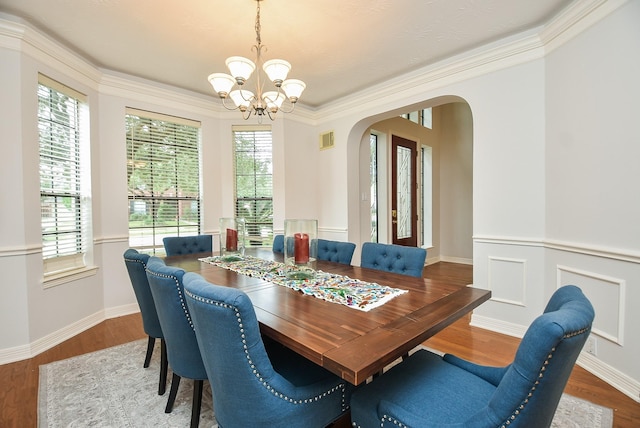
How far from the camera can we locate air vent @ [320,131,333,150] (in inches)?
179

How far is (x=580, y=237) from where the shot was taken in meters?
2.30

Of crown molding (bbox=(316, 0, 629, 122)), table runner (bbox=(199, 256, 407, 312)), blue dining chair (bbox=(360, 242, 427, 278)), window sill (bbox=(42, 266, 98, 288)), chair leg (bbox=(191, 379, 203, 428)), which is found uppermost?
crown molding (bbox=(316, 0, 629, 122))

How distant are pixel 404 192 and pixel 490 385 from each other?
4.80 metres

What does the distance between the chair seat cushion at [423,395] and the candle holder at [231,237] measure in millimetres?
1733

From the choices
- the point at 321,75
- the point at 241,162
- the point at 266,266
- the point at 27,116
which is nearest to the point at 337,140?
the point at 321,75

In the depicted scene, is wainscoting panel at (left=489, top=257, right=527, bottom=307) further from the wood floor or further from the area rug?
the area rug

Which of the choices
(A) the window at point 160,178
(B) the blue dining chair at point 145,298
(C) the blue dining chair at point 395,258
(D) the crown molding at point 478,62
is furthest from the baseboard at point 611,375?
(A) the window at point 160,178

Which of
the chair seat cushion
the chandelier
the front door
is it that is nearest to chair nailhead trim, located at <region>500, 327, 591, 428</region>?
the chair seat cushion

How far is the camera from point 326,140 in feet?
15.1

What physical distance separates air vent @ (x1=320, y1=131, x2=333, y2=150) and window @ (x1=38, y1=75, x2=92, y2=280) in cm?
294

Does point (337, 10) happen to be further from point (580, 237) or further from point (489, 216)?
point (580, 237)

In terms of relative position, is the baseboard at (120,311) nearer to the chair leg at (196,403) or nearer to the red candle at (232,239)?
Result: the red candle at (232,239)

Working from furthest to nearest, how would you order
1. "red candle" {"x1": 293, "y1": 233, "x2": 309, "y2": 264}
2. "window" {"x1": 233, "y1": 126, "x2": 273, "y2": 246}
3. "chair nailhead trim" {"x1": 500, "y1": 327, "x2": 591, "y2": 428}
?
"window" {"x1": 233, "y1": 126, "x2": 273, "y2": 246} → "red candle" {"x1": 293, "y1": 233, "x2": 309, "y2": 264} → "chair nailhead trim" {"x1": 500, "y1": 327, "x2": 591, "y2": 428}

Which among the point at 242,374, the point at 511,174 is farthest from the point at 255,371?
the point at 511,174
